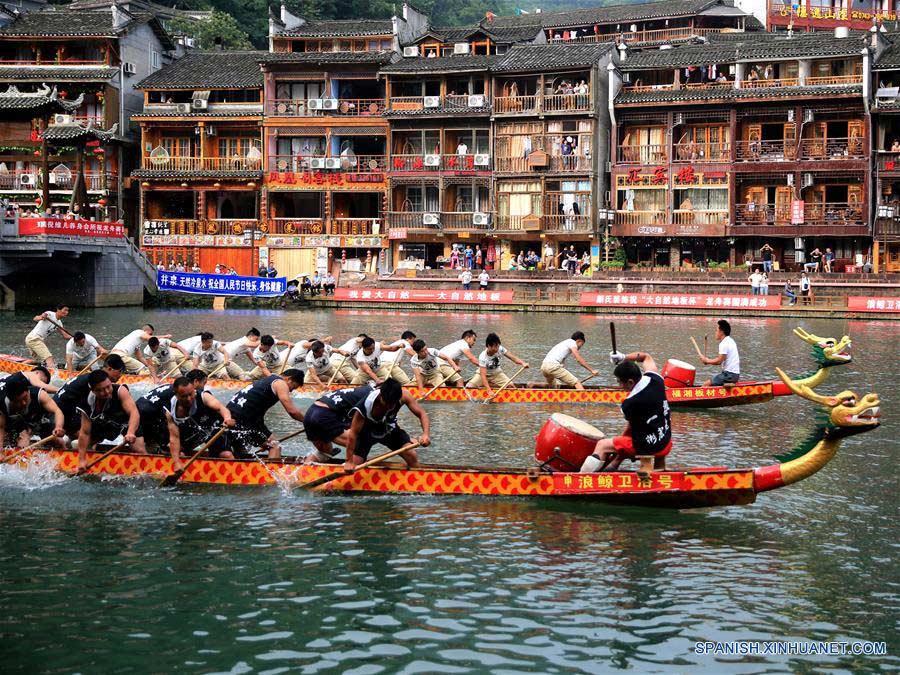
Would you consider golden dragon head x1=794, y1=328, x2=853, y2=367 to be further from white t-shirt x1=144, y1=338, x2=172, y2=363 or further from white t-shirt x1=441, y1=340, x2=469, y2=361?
white t-shirt x1=144, y1=338, x2=172, y2=363

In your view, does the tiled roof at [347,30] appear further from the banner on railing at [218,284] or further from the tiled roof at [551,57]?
the banner on railing at [218,284]

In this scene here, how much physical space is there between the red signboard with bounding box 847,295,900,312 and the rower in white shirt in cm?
3729

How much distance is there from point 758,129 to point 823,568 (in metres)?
54.1

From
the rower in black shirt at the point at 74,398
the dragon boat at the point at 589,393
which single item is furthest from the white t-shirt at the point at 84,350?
the rower in black shirt at the point at 74,398

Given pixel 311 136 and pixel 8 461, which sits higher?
pixel 311 136

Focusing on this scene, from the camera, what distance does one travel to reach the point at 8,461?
56.5 ft

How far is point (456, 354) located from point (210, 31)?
69386 mm

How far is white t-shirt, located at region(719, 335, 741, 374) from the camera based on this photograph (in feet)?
79.2

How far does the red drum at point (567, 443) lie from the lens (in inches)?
623

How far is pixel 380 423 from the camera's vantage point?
52.3 ft

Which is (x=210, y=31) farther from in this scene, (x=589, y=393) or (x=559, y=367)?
(x=589, y=393)

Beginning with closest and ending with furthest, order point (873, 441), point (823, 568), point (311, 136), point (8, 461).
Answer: point (823, 568) → point (8, 461) → point (873, 441) → point (311, 136)

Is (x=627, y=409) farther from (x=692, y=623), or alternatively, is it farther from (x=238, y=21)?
(x=238, y=21)

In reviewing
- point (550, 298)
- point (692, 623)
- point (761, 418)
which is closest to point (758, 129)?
point (550, 298)
